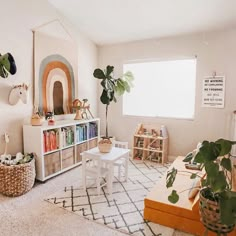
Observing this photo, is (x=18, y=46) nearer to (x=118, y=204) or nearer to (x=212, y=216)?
(x=118, y=204)

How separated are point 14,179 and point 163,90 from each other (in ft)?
9.52

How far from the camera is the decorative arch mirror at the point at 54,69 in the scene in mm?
3273

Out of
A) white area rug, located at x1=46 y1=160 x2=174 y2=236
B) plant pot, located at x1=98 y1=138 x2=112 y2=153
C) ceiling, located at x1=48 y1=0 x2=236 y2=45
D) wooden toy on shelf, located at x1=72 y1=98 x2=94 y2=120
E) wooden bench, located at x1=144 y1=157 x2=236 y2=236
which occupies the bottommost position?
white area rug, located at x1=46 y1=160 x2=174 y2=236

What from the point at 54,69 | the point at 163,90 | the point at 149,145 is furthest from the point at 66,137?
the point at 163,90

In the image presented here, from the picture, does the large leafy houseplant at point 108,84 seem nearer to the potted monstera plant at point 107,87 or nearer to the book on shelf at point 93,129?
the potted monstera plant at point 107,87

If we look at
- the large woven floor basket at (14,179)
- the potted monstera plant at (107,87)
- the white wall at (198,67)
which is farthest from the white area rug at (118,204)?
the white wall at (198,67)

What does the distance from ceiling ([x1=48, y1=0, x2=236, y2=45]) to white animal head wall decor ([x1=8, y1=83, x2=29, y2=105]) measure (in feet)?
4.83

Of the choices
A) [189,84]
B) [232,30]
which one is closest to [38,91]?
[189,84]

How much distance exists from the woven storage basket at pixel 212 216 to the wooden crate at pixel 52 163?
2167 millimetres

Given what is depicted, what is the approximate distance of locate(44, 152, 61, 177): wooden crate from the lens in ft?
9.80

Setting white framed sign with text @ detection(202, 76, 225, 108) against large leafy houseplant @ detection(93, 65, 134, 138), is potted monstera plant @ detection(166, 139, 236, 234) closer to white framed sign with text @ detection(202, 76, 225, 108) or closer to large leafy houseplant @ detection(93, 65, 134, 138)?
large leafy houseplant @ detection(93, 65, 134, 138)

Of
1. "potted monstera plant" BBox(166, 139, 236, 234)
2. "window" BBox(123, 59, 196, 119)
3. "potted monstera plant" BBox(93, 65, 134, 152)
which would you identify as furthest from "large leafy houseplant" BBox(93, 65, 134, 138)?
"potted monstera plant" BBox(166, 139, 236, 234)

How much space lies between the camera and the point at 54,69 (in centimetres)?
354

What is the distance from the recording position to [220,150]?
1.44 metres
